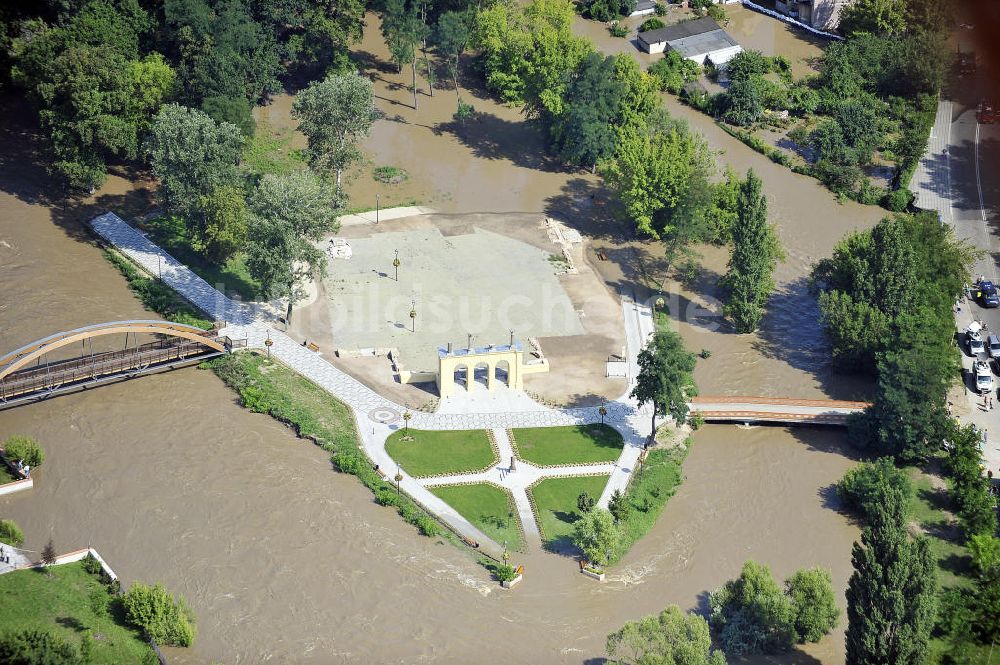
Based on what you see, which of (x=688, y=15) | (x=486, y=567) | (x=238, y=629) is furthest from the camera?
(x=688, y=15)

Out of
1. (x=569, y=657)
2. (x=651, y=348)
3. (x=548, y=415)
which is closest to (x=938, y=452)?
(x=651, y=348)

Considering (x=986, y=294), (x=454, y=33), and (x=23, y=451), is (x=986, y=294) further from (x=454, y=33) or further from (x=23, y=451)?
(x=23, y=451)

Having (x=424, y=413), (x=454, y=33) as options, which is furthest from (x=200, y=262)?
(x=454, y=33)

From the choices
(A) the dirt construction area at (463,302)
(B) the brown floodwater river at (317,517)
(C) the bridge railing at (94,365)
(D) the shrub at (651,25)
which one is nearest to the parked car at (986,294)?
(B) the brown floodwater river at (317,517)

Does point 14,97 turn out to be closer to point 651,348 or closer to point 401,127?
point 401,127

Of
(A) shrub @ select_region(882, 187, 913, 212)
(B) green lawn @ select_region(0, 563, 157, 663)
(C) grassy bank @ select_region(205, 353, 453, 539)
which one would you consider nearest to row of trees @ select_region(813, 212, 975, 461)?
(A) shrub @ select_region(882, 187, 913, 212)

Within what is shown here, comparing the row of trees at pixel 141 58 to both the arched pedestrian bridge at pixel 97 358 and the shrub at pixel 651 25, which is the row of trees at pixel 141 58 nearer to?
the arched pedestrian bridge at pixel 97 358
